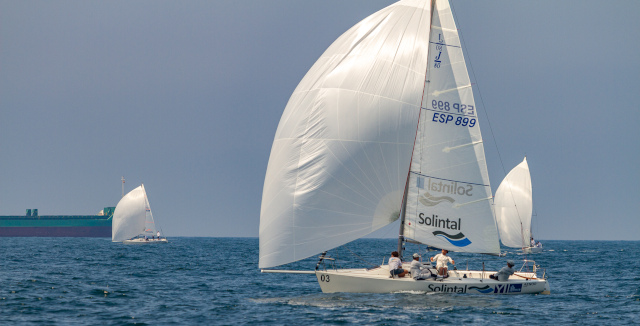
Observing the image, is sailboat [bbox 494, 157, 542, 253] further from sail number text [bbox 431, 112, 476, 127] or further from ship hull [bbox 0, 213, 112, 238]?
ship hull [bbox 0, 213, 112, 238]

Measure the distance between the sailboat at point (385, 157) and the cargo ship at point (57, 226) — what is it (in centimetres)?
12361

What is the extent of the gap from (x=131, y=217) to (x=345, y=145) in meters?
67.1

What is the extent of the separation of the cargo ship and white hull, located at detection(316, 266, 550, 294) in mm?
123354

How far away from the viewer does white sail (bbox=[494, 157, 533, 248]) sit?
5894 cm

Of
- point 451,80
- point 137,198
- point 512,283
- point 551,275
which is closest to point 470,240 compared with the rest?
point 512,283

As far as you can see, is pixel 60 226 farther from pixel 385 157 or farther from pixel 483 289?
pixel 483 289

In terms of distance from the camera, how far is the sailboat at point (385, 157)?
65.5ft

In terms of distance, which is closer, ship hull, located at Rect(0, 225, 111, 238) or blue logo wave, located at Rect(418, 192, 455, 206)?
blue logo wave, located at Rect(418, 192, 455, 206)

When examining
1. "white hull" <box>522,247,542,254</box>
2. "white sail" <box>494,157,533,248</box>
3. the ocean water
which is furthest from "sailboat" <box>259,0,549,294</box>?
"white hull" <box>522,247,542,254</box>

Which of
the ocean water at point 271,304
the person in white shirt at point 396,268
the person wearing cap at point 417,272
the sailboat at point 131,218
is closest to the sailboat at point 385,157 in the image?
the person wearing cap at point 417,272

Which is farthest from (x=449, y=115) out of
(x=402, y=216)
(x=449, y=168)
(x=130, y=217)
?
(x=130, y=217)

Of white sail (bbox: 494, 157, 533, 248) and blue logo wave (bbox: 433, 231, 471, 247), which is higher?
white sail (bbox: 494, 157, 533, 248)

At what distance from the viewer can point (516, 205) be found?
5862 centimetres

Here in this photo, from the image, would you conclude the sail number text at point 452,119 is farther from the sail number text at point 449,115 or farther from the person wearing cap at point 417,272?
the person wearing cap at point 417,272
